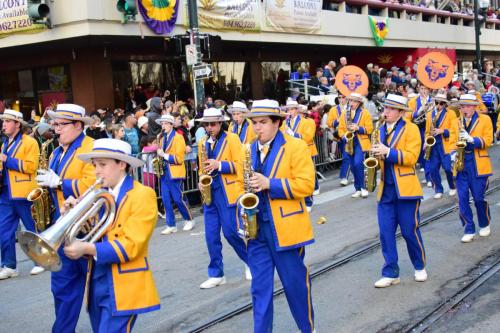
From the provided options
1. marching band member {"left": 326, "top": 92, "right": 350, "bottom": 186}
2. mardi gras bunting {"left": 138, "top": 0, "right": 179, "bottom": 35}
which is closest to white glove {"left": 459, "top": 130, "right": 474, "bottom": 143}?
marching band member {"left": 326, "top": 92, "right": 350, "bottom": 186}

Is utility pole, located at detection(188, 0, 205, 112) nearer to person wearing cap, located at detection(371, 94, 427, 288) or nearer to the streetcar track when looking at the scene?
the streetcar track

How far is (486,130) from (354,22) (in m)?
18.2

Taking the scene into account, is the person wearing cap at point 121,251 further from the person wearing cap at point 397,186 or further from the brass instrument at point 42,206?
the person wearing cap at point 397,186

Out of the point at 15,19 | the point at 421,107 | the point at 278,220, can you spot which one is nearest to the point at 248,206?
the point at 278,220

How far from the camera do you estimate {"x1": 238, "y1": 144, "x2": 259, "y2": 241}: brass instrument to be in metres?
5.26

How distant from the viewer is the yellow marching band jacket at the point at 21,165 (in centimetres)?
838

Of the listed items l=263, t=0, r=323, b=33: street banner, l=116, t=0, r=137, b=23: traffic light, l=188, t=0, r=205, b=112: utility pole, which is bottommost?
l=188, t=0, r=205, b=112: utility pole

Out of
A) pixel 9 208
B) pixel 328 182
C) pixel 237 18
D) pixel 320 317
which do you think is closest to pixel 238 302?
pixel 320 317

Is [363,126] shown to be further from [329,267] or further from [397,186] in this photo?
[397,186]

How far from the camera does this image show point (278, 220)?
538cm

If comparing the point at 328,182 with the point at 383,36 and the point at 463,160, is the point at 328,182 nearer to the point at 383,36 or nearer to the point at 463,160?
the point at 463,160

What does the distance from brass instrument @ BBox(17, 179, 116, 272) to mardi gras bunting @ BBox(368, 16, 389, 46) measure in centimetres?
2451

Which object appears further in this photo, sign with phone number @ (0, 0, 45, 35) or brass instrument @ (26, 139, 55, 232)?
sign with phone number @ (0, 0, 45, 35)

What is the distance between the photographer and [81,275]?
5.56 meters
